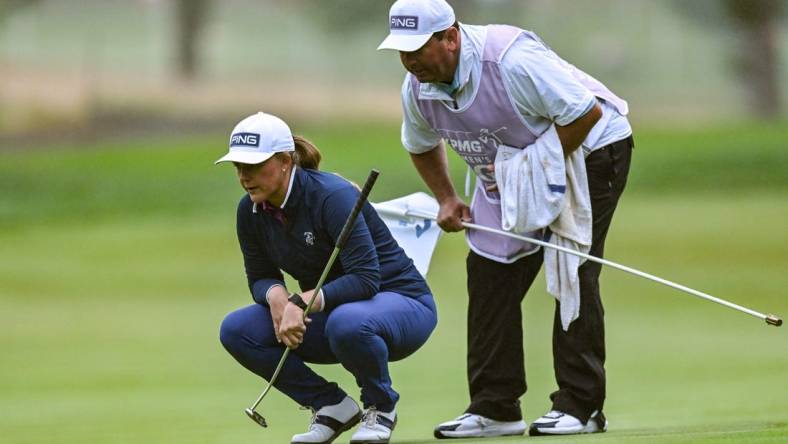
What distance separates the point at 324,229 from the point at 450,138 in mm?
720

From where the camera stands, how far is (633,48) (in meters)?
26.2

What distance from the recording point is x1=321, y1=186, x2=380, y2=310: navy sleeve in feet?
16.5

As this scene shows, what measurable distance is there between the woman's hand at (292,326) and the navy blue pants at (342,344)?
93 mm

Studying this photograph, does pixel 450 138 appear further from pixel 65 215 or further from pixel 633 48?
pixel 633 48

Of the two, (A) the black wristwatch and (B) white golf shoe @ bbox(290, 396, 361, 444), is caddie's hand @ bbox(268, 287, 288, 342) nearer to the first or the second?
(A) the black wristwatch

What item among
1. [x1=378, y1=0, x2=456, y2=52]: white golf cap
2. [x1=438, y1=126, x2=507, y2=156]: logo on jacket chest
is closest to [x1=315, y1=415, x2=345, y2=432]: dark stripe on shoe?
[x1=438, y1=126, x2=507, y2=156]: logo on jacket chest

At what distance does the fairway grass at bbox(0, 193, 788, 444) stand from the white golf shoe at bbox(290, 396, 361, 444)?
0.55 meters

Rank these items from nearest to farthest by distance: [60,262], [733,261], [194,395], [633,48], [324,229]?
[324,229], [194,395], [733,261], [60,262], [633,48]

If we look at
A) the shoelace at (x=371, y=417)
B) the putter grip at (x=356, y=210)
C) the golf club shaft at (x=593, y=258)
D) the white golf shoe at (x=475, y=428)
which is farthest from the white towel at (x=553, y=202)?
the shoelace at (x=371, y=417)

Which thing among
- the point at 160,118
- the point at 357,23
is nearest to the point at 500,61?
the point at 160,118

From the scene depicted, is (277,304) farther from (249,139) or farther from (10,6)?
(10,6)

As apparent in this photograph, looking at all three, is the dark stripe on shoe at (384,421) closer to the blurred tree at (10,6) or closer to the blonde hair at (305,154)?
the blonde hair at (305,154)

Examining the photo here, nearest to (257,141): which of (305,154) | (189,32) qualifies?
(305,154)

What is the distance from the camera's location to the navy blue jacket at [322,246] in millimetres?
5039
